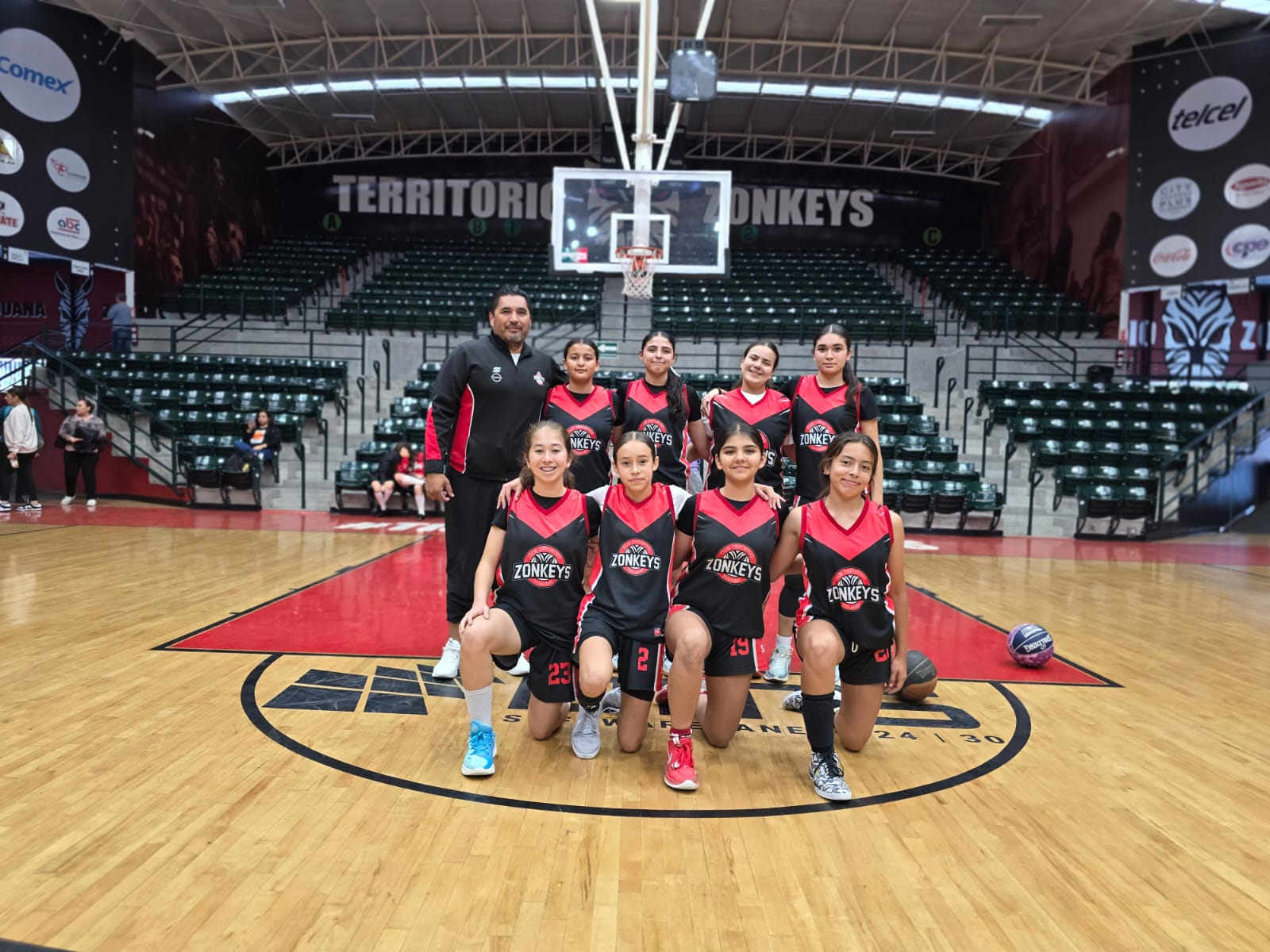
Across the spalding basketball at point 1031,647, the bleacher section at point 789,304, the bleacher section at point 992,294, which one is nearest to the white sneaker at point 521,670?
the spalding basketball at point 1031,647

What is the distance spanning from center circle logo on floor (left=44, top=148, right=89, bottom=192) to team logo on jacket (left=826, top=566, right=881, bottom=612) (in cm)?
1691

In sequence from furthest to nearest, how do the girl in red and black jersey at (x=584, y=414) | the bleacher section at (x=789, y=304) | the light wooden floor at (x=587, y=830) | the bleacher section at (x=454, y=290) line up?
the bleacher section at (x=454, y=290), the bleacher section at (x=789, y=304), the girl in red and black jersey at (x=584, y=414), the light wooden floor at (x=587, y=830)

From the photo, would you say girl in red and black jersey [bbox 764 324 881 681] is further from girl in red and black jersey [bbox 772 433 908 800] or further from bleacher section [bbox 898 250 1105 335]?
bleacher section [bbox 898 250 1105 335]

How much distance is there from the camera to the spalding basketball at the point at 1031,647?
4168mm

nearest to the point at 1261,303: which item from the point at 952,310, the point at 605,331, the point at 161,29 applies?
the point at 952,310

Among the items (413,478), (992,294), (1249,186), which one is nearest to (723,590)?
(413,478)

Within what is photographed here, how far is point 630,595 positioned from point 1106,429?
11.0 meters

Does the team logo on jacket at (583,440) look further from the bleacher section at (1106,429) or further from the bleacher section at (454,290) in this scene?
the bleacher section at (454,290)

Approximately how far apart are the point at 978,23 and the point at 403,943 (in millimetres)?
17878

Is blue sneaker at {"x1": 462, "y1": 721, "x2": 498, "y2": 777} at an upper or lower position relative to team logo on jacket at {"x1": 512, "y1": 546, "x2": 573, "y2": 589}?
lower

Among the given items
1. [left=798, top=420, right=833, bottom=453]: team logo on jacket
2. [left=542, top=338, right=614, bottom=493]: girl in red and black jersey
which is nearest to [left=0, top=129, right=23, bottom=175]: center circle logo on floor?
[left=542, top=338, right=614, bottom=493]: girl in red and black jersey

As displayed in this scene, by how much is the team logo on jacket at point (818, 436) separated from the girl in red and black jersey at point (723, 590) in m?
0.83

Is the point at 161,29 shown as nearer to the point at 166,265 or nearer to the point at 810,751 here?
the point at 166,265

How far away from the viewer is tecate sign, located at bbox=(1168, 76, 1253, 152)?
1415 cm
